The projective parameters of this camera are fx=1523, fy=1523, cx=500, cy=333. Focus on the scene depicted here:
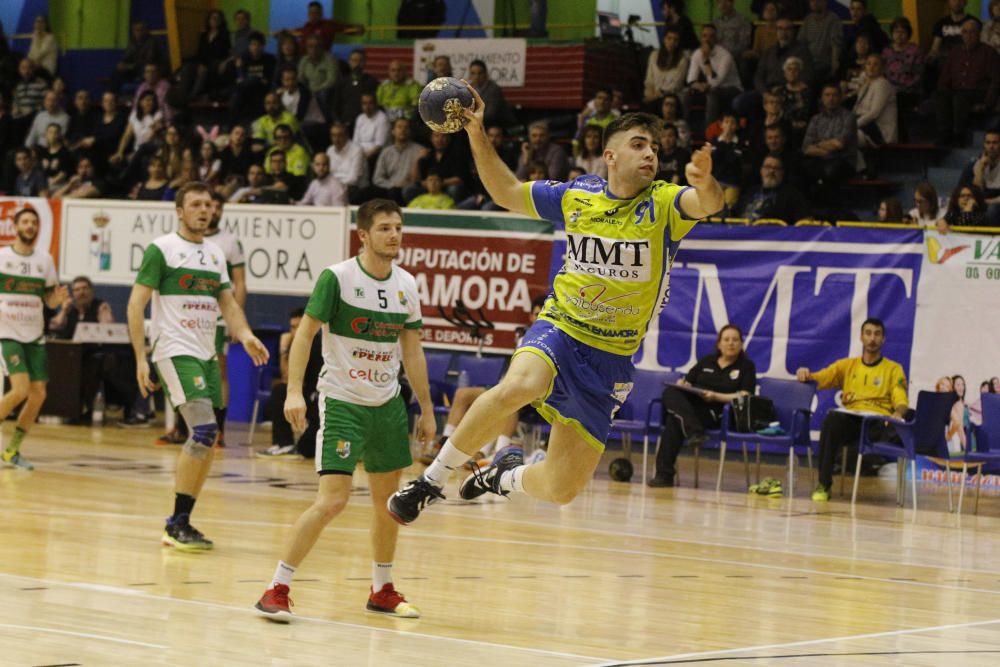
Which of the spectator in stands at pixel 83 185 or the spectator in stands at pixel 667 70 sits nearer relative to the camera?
the spectator in stands at pixel 667 70

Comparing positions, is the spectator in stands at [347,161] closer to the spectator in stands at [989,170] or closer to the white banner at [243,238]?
the white banner at [243,238]

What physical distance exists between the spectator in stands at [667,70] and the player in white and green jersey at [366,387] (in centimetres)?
1190

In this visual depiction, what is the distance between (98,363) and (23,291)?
194 inches

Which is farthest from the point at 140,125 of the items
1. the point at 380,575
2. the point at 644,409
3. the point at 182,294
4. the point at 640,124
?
the point at 640,124

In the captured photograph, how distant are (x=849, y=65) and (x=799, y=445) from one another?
20.3ft

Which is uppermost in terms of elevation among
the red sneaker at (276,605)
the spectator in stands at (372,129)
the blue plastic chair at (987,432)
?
the spectator in stands at (372,129)

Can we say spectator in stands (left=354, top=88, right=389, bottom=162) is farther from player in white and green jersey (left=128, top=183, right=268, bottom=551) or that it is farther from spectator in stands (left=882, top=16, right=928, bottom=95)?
player in white and green jersey (left=128, top=183, right=268, bottom=551)

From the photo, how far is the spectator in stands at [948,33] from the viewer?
18203 mm

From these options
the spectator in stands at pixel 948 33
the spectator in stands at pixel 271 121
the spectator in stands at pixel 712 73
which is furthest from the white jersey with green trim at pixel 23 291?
the spectator in stands at pixel 948 33

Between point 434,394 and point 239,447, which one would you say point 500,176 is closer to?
point 434,394

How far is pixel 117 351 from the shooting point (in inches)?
753

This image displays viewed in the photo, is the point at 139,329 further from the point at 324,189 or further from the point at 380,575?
the point at 324,189

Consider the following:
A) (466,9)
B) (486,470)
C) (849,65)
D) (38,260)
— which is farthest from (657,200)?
(466,9)

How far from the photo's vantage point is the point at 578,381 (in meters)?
7.14
